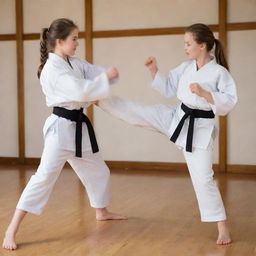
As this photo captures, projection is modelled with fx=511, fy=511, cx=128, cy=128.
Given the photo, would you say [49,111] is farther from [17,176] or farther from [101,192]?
[101,192]

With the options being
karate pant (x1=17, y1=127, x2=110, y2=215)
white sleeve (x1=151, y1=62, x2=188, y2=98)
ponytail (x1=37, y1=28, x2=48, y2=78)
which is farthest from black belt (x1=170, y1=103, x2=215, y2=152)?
ponytail (x1=37, y1=28, x2=48, y2=78)

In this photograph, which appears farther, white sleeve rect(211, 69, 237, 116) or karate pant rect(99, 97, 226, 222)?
karate pant rect(99, 97, 226, 222)

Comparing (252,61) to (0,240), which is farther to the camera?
(252,61)

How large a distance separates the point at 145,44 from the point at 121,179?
5.47 ft

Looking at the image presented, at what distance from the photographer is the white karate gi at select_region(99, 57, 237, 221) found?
9.77 ft

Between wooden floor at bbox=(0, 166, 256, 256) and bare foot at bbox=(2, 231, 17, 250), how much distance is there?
46mm

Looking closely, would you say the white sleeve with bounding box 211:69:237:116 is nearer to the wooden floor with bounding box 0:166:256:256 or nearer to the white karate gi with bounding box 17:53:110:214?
the white karate gi with bounding box 17:53:110:214

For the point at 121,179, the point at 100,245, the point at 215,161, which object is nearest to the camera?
the point at 100,245

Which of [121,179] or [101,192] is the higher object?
[101,192]

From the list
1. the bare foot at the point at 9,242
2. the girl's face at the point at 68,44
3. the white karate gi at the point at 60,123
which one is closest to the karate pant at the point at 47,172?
the white karate gi at the point at 60,123

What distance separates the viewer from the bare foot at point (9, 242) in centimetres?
294

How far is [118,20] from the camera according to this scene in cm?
608

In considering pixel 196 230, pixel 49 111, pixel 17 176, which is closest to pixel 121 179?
pixel 17 176

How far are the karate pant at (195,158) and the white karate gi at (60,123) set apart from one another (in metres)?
0.25
